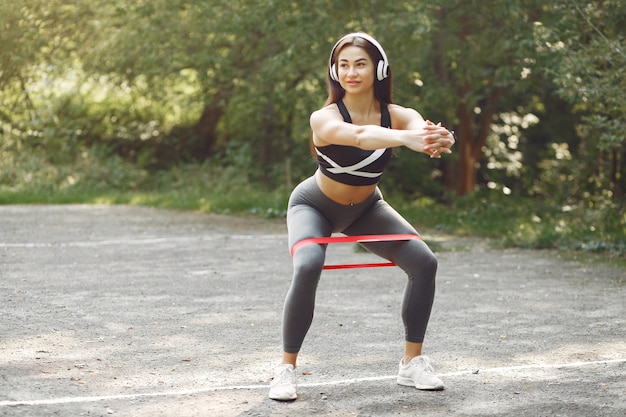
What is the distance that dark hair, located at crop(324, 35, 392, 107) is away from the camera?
4.89m

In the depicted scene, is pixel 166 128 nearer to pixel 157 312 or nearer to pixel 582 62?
pixel 582 62

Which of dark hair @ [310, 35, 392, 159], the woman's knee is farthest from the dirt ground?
dark hair @ [310, 35, 392, 159]

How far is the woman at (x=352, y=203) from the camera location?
4723 mm

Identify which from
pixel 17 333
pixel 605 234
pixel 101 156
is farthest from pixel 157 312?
pixel 101 156

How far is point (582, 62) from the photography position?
10.1 m

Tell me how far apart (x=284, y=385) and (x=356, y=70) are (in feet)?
5.27

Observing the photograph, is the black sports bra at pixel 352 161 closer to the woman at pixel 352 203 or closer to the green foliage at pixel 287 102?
the woman at pixel 352 203

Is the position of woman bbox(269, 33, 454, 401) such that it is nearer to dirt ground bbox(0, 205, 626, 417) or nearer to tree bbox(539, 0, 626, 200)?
dirt ground bbox(0, 205, 626, 417)

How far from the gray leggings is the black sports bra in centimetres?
16

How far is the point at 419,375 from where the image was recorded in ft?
16.3

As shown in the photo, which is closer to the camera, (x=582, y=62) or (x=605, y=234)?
(x=582, y=62)

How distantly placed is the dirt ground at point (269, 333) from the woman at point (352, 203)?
→ 26 cm

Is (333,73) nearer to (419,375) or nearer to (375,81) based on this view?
(375,81)

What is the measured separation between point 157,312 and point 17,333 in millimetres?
1226
